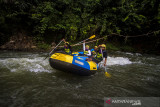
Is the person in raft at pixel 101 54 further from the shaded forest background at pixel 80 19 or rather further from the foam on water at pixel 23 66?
the shaded forest background at pixel 80 19

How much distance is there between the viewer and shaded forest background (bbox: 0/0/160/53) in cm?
933

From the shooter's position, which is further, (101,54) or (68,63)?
(101,54)

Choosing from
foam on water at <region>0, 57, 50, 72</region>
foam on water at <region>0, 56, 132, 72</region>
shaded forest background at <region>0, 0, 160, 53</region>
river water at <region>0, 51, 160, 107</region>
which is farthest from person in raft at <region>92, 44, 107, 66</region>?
shaded forest background at <region>0, 0, 160, 53</region>

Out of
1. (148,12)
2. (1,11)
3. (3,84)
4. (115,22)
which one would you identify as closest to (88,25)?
(115,22)

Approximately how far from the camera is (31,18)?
9375 millimetres

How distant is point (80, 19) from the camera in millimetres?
10773

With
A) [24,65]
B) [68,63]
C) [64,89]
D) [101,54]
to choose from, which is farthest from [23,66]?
[101,54]

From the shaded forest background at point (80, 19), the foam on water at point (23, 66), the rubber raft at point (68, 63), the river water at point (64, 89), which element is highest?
the shaded forest background at point (80, 19)

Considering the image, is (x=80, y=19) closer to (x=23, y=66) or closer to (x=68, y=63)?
(x=23, y=66)

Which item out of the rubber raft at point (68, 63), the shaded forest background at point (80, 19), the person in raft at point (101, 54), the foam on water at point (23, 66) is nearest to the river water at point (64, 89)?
the foam on water at point (23, 66)

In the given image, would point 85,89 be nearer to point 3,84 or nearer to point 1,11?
point 3,84

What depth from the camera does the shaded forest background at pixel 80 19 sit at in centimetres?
933

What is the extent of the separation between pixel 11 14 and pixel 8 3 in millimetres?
1152

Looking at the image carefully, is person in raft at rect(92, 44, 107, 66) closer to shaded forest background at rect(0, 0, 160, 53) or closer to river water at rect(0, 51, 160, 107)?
A: river water at rect(0, 51, 160, 107)
